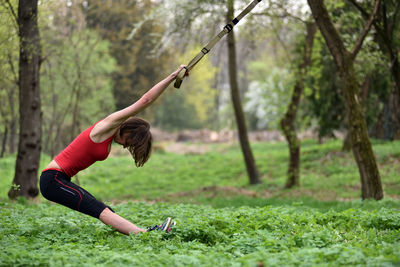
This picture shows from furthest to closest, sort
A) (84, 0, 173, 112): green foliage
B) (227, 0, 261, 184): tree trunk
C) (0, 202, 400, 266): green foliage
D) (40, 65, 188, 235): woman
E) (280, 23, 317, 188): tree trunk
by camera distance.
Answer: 1. (84, 0, 173, 112): green foliage
2. (227, 0, 261, 184): tree trunk
3. (280, 23, 317, 188): tree trunk
4. (40, 65, 188, 235): woman
5. (0, 202, 400, 266): green foliage

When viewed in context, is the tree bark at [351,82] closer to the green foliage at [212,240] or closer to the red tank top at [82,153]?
the green foliage at [212,240]

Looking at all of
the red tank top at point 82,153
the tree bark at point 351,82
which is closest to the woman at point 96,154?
the red tank top at point 82,153

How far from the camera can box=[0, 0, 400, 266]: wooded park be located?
4.84 meters

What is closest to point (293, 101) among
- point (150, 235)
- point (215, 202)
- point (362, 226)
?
point (215, 202)

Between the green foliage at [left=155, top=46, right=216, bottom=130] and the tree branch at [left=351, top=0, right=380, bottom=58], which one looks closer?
the tree branch at [left=351, top=0, right=380, bottom=58]

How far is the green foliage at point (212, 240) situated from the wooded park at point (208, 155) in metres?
0.02

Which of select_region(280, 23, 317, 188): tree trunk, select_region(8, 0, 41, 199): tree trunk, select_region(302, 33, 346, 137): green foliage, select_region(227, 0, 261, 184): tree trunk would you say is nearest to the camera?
select_region(8, 0, 41, 199): tree trunk

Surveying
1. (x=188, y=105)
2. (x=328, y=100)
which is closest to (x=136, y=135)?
(x=328, y=100)

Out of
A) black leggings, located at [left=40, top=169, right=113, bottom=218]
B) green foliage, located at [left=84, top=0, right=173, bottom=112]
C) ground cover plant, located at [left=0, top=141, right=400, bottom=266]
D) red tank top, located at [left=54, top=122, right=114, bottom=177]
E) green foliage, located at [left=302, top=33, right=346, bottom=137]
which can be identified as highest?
green foliage, located at [left=84, top=0, right=173, bottom=112]

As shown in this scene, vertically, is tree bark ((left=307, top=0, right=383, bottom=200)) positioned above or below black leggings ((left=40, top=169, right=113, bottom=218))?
above

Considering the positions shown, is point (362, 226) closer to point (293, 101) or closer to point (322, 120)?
point (293, 101)

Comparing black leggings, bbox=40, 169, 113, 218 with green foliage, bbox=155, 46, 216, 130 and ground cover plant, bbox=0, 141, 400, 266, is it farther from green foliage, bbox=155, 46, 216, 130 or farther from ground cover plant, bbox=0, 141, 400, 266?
green foliage, bbox=155, 46, 216, 130

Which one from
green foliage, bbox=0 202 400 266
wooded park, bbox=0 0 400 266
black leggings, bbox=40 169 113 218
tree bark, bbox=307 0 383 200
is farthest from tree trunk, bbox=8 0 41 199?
tree bark, bbox=307 0 383 200

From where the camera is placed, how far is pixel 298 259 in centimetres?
390
